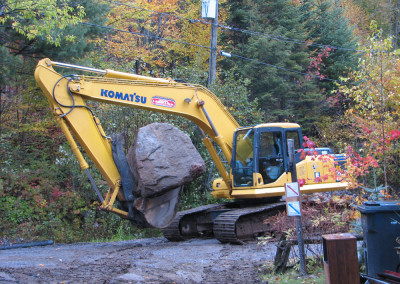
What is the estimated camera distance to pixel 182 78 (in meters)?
16.9

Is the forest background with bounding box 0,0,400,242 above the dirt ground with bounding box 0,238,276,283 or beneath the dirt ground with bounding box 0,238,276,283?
above

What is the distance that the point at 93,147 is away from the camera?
8.89 meters

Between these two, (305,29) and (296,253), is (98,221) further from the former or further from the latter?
(305,29)

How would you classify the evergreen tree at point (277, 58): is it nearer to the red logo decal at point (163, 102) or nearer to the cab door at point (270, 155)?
the cab door at point (270, 155)

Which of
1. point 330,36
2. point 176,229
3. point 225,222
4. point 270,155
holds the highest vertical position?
point 330,36

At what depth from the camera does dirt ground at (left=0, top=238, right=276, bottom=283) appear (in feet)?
22.8

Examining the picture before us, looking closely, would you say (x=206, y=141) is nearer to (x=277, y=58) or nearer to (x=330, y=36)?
(x=277, y=58)

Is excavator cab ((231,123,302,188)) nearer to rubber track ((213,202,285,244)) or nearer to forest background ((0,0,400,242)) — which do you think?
rubber track ((213,202,285,244))

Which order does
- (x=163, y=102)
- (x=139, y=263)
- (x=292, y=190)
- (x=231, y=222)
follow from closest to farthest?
(x=292, y=190) → (x=139, y=263) → (x=163, y=102) → (x=231, y=222)

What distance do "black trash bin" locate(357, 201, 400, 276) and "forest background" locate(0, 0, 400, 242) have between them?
5.51 ft

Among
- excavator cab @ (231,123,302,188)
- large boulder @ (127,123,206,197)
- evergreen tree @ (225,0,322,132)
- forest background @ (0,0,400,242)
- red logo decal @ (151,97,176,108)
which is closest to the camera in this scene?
large boulder @ (127,123,206,197)

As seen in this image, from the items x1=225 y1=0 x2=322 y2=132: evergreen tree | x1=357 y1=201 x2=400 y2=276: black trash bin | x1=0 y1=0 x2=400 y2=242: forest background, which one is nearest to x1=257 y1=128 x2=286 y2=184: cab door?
x1=0 y1=0 x2=400 y2=242: forest background

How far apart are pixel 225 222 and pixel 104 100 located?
151 inches

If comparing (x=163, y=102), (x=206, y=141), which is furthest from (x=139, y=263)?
(x=206, y=141)
